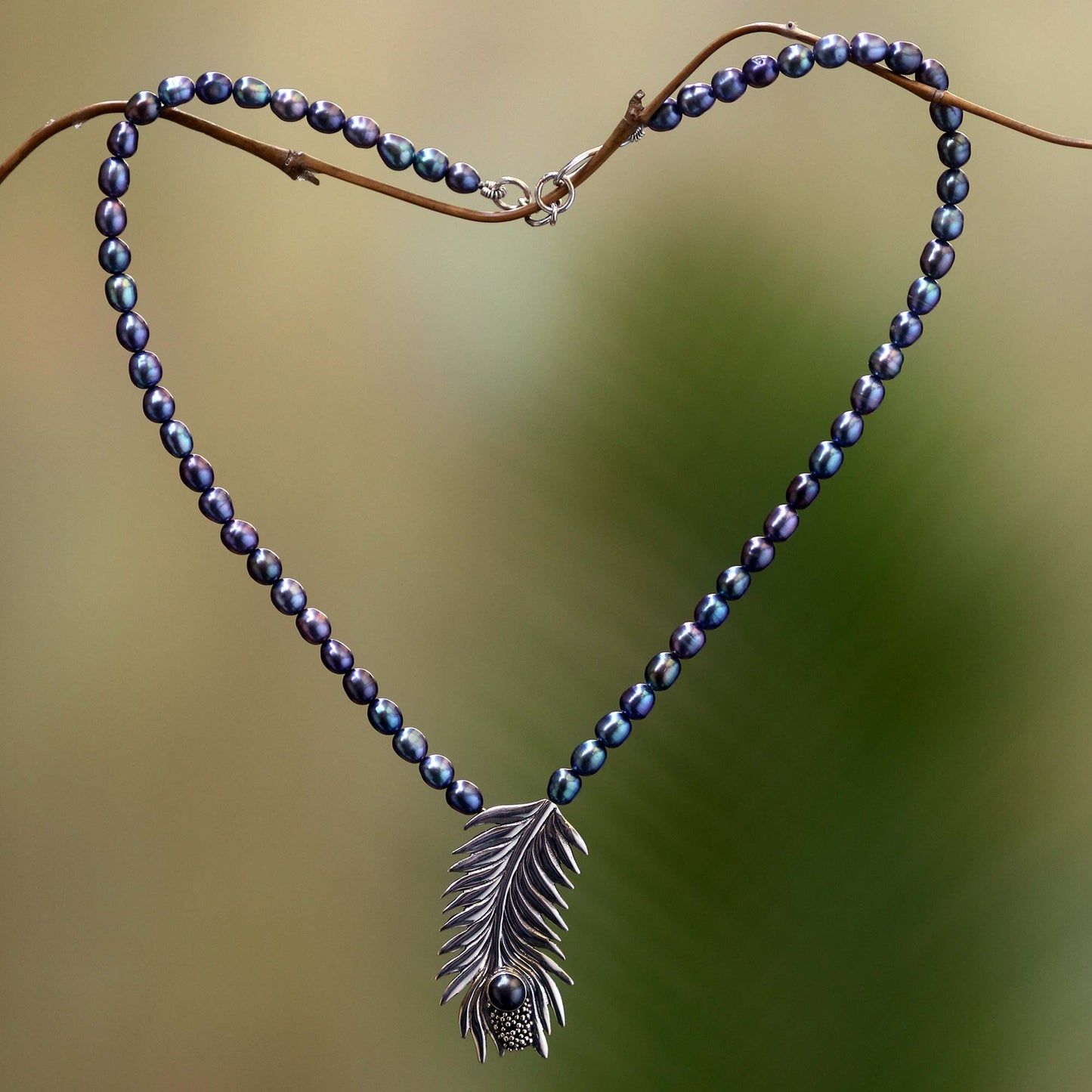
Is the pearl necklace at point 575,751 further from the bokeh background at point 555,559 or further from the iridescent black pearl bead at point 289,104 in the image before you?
the bokeh background at point 555,559

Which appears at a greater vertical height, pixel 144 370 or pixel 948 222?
pixel 948 222

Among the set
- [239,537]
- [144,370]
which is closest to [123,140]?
[144,370]

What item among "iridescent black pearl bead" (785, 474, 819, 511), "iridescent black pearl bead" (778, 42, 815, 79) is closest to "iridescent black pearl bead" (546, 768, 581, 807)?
"iridescent black pearl bead" (785, 474, 819, 511)

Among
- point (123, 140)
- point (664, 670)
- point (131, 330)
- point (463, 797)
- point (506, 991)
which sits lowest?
point (506, 991)

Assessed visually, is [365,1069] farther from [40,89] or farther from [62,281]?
[40,89]

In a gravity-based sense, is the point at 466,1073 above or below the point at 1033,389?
below

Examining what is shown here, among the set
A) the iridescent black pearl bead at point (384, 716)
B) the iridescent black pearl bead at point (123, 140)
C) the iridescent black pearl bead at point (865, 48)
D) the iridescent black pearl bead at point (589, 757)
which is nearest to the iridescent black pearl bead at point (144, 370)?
the iridescent black pearl bead at point (123, 140)

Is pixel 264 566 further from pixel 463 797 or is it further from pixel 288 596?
pixel 463 797

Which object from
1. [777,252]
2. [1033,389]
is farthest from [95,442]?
[1033,389]
